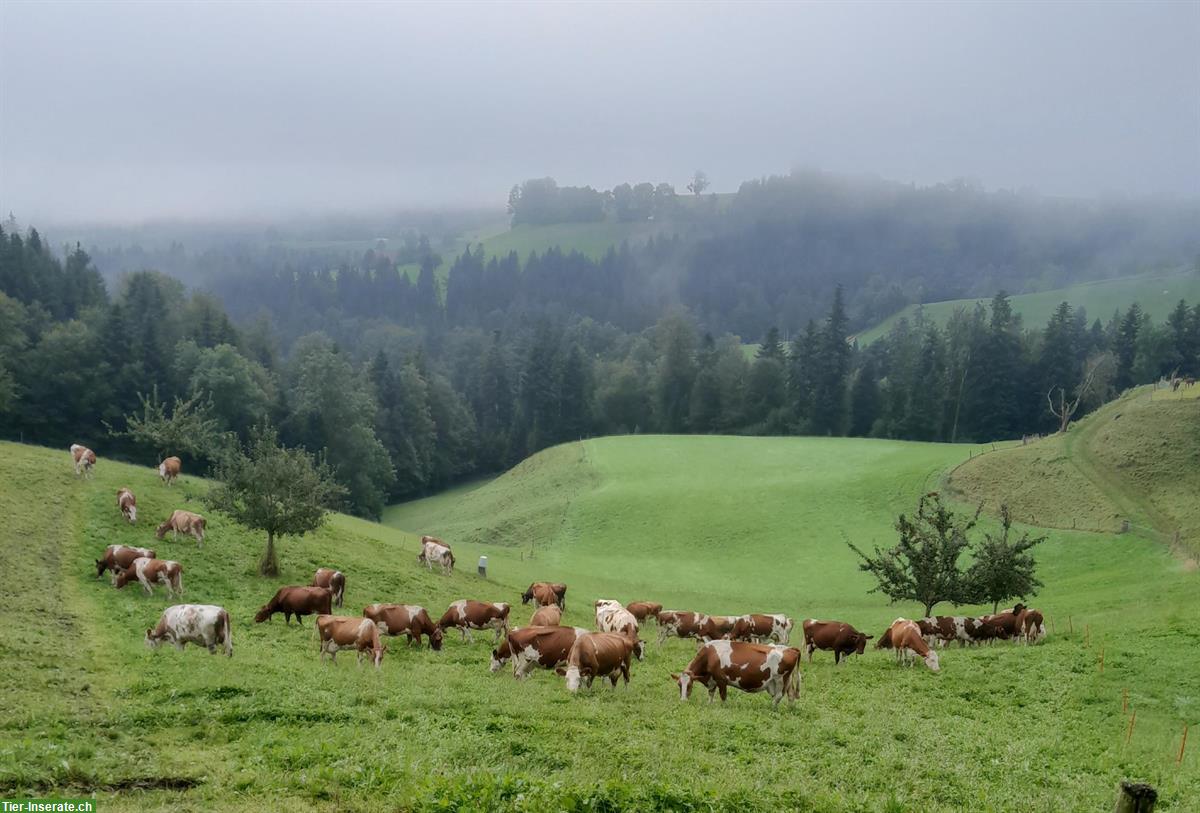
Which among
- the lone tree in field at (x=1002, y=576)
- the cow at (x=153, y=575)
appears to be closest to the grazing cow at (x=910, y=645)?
the lone tree in field at (x=1002, y=576)

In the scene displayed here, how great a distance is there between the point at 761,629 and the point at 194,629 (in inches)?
705

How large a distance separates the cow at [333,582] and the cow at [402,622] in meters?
5.64

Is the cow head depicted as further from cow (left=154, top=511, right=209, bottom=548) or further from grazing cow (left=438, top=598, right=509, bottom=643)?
cow (left=154, top=511, right=209, bottom=548)

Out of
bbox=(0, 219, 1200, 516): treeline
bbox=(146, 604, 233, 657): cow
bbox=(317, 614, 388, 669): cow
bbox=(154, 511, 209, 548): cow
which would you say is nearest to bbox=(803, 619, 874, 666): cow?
bbox=(317, 614, 388, 669): cow

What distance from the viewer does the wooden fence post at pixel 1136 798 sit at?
8242mm

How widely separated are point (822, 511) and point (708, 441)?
97.7 feet

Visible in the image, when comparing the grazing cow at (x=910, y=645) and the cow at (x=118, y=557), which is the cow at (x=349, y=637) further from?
the grazing cow at (x=910, y=645)

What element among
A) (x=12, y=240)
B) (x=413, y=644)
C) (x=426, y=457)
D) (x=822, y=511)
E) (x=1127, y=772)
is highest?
(x=12, y=240)

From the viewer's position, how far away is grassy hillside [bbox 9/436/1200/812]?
1115 cm

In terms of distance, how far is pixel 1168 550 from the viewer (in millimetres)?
44156

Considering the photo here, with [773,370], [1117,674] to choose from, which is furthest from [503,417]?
[1117,674]

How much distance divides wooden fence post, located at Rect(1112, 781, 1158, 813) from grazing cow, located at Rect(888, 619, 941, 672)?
14956 mm

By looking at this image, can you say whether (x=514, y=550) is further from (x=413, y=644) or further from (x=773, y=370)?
(x=773, y=370)

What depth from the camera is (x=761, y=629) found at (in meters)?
28.0
